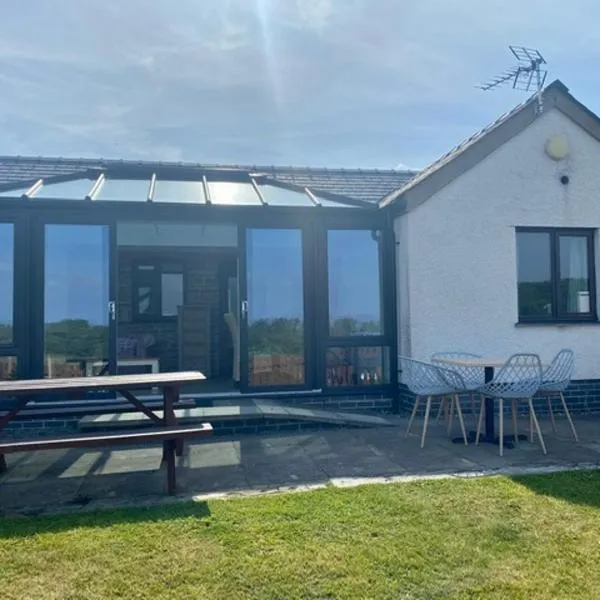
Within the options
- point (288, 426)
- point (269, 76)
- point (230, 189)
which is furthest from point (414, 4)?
point (288, 426)

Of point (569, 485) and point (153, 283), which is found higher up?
point (153, 283)

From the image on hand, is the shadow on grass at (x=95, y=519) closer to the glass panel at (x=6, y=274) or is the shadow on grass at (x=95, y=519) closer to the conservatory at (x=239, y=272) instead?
the conservatory at (x=239, y=272)

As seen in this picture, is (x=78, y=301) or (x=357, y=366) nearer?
(x=78, y=301)

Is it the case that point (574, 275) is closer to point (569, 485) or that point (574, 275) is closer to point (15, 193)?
point (569, 485)

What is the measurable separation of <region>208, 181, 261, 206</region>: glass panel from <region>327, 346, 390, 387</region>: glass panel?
2.51 m

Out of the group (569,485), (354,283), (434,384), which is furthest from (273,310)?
(569,485)

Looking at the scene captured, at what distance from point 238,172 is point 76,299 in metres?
3.73

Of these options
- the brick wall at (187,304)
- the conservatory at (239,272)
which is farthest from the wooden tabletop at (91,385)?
the brick wall at (187,304)

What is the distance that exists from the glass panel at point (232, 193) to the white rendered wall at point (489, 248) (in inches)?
88.9

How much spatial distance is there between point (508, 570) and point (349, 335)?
15.9 ft

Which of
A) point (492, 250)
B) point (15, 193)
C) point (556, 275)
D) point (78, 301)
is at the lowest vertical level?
point (78, 301)

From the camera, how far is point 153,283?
10945 millimetres

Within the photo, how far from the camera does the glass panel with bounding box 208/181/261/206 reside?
740cm

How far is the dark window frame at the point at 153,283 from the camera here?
10812 millimetres
